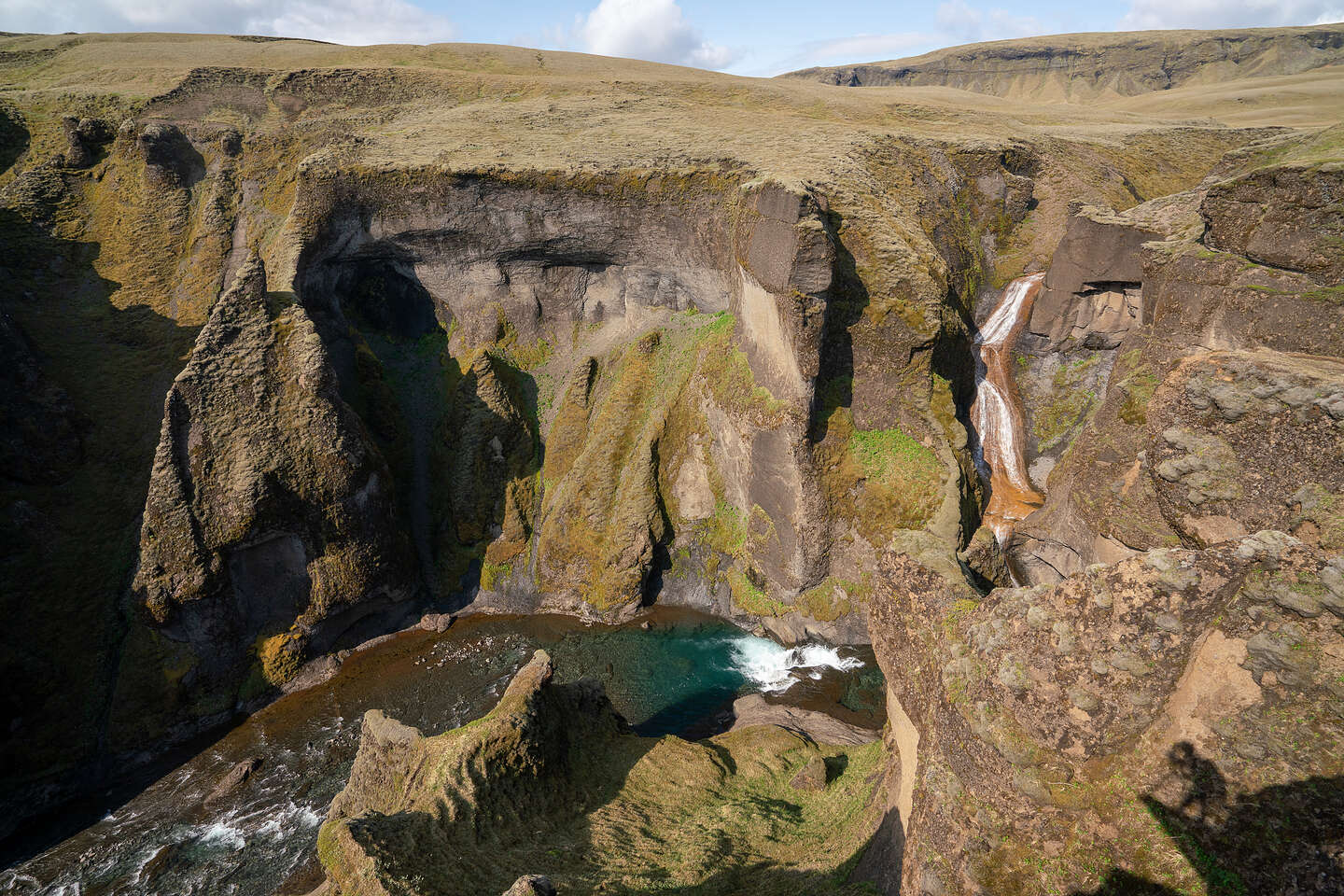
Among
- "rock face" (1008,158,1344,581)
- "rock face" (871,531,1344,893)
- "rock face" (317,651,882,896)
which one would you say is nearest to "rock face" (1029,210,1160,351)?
"rock face" (1008,158,1344,581)

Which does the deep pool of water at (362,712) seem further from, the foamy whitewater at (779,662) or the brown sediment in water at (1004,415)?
the brown sediment in water at (1004,415)

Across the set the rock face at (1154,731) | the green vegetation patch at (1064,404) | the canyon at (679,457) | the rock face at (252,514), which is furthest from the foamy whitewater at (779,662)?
the rock face at (252,514)

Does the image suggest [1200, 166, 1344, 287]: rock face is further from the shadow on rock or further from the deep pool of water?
the deep pool of water

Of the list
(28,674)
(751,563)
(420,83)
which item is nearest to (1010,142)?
(751,563)

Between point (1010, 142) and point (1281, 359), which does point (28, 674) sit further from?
point (1010, 142)

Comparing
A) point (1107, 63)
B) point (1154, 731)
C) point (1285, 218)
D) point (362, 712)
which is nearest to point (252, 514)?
point (362, 712)
